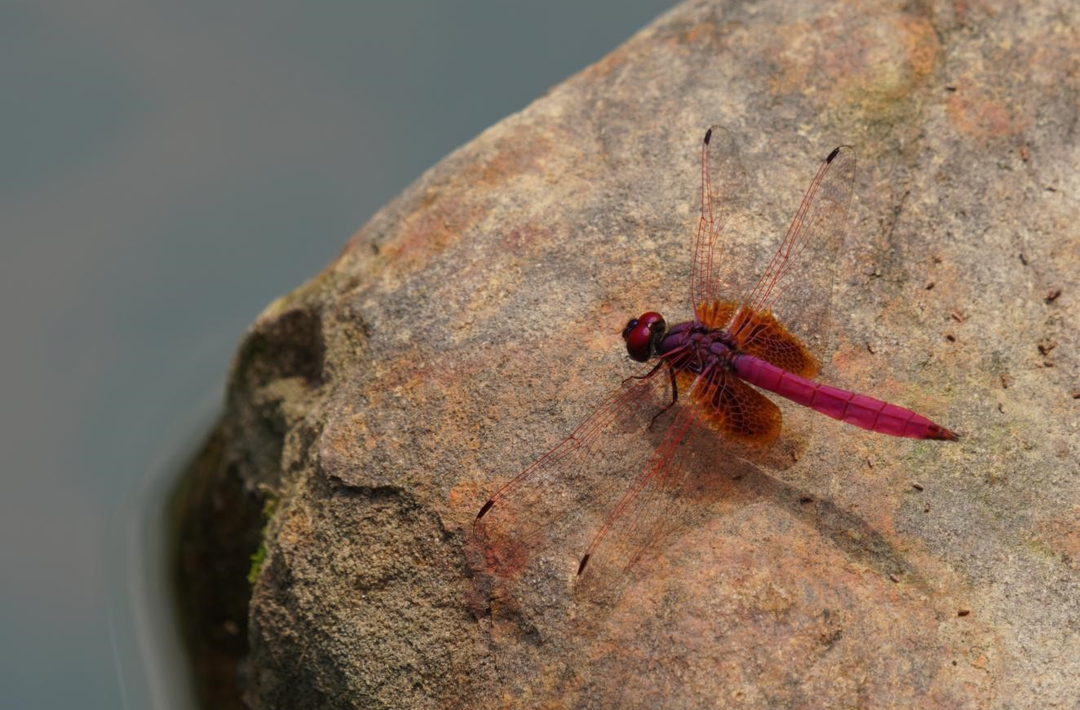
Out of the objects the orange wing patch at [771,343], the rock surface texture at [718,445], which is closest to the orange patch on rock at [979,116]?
the rock surface texture at [718,445]

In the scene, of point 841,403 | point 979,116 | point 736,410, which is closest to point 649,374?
point 736,410

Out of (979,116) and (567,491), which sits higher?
(567,491)

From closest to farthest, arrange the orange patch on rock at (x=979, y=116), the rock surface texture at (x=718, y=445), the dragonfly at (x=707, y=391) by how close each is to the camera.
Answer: the rock surface texture at (x=718, y=445) < the dragonfly at (x=707, y=391) < the orange patch on rock at (x=979, y=116)

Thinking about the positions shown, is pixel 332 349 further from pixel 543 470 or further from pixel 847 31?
pixel 847 31

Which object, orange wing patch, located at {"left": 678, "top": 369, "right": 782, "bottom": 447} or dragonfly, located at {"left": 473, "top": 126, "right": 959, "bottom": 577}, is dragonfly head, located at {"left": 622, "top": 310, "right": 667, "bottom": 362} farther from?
orange wing patch, located at {"left": 678, "top": 369, "right": 782, "bottom": 447}

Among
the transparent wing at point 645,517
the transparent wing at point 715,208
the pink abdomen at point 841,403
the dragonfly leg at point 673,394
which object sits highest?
the transparent wing at point 715,208

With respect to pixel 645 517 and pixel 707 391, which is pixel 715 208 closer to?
pixel 707 391

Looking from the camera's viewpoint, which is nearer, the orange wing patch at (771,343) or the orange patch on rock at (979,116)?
the orange wing patch at (771,343)

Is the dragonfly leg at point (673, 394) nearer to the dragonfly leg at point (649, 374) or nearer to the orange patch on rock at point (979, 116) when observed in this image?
→ the dragonfly leg at point (649, 374)

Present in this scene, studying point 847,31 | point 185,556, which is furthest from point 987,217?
point 185,556
